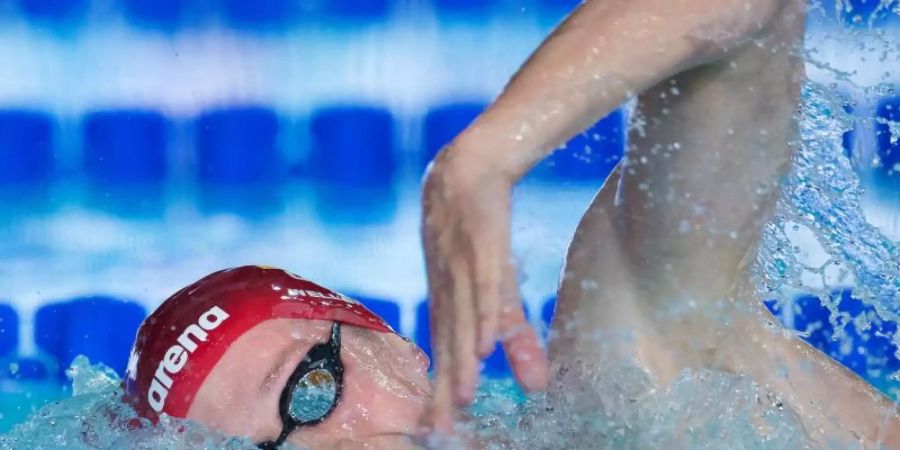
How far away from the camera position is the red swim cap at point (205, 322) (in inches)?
52.9

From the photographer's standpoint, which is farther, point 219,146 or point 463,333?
point 219,146

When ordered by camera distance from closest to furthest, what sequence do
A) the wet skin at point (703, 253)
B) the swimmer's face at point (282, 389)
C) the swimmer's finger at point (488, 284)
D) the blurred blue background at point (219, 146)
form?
1. the swimmer's finger at point (488, 284)
2. the wet skin at point (703, 253)
3. the swimmer's face at point (282, 389)
4. the blurred blue background at point (219, 146)

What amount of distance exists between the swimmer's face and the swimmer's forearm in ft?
1.95

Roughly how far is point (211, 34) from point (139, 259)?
533mm

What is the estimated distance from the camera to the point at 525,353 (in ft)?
2.53

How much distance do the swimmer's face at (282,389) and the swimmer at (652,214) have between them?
19 cm

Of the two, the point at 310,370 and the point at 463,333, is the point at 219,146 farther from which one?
the point at 463,333

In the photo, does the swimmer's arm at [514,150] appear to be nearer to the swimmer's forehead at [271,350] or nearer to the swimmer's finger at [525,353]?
the swimmer's finger at [525,353]

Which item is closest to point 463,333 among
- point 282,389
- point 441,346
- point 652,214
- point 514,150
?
point 441,346

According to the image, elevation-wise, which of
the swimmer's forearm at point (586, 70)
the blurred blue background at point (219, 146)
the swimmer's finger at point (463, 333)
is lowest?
the blurred blue background at point (219, 146)

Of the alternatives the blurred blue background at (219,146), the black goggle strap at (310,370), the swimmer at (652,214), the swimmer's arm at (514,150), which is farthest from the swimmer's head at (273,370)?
the blurred blue background at (219,146)

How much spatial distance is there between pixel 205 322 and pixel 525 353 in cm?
70

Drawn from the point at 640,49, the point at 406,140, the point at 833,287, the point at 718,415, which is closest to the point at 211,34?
the point at 406,140

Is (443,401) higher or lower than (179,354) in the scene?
higher
